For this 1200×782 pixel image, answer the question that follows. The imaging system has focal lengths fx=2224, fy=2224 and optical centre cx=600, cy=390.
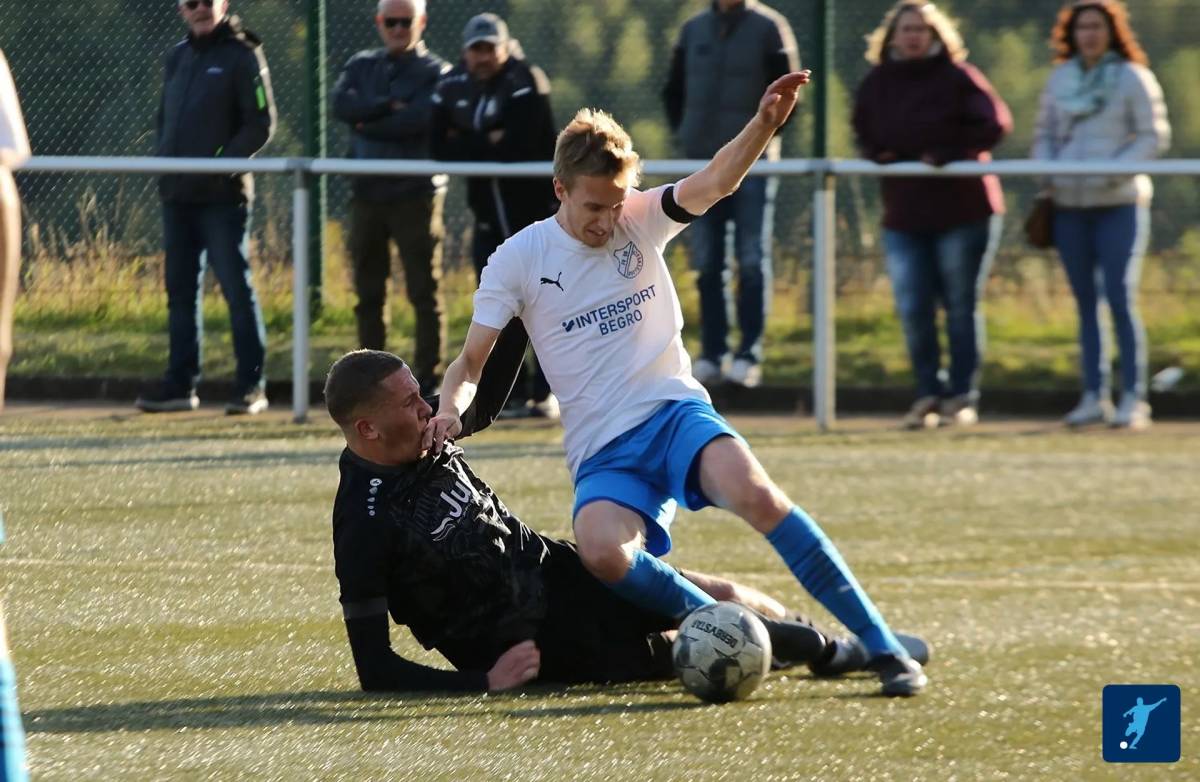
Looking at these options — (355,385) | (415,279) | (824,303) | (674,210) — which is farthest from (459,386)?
(824,303)

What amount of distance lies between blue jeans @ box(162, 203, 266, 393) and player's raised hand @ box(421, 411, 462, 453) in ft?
18.6

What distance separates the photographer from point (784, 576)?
7.23m

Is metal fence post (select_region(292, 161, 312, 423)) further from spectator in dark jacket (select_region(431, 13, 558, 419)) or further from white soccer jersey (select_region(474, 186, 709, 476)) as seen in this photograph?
white soccer jersey (select_region(474, 186, 709, 476))

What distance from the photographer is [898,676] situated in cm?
528

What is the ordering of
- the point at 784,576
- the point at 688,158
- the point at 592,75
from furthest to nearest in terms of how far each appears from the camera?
the point at 592,75 → the point at 688,158 → the point at 784,576

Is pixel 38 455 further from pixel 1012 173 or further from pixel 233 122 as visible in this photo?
pixel 1012 173

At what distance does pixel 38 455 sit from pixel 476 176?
2.72 m

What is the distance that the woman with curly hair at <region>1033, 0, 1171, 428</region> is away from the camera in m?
10.6

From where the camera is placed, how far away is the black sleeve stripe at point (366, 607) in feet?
16.8

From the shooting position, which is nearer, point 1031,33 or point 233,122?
point 233,122

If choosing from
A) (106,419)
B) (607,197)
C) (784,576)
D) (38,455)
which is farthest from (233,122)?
(607,197)

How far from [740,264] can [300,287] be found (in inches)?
87.9

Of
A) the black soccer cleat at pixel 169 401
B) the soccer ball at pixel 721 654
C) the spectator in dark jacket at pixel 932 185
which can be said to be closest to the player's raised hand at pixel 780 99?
the soccer ball at pixel 721 654

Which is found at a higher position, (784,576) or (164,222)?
(164,222)
